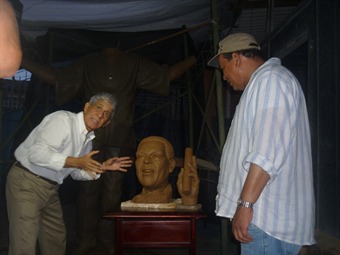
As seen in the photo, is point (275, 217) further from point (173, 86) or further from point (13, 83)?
point (13, 83)

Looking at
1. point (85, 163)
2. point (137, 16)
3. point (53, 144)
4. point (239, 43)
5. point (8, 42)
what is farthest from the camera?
point (137, 16)

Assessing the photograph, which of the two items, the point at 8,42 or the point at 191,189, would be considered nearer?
the point at 8,42

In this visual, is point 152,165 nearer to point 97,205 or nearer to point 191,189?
point 191,189

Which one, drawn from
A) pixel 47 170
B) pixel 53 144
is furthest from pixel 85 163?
pixel 47 170

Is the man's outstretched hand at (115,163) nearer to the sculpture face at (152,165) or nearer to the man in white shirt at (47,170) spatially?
the man in white shirt at (47,170)

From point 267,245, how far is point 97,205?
3.16 m

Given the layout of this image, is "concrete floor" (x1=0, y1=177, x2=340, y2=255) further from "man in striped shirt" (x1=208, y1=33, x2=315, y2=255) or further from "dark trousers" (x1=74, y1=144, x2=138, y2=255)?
"man in striped shirt" (x1=208, y1=33, x2=315, y2=255)

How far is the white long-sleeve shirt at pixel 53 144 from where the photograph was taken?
2889mm

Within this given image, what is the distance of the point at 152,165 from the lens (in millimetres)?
3951

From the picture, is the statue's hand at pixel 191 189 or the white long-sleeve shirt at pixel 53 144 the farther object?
the statue's hand at pixel 191 189

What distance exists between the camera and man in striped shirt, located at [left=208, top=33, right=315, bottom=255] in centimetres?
172

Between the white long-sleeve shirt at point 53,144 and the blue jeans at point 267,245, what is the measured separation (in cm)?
184

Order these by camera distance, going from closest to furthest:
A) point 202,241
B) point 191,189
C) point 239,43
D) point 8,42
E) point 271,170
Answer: point 8,42
point 271,170
point 239,43
point 191,189
point 202,241

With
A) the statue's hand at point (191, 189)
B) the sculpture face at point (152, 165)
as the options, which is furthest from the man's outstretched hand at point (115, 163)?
the statue's hand at point (191, 189)
